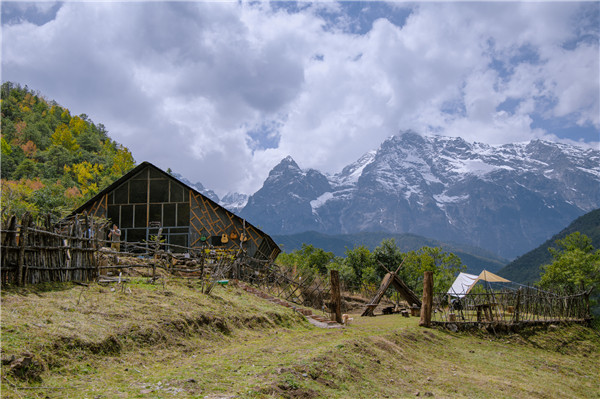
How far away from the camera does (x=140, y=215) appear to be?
28.2m

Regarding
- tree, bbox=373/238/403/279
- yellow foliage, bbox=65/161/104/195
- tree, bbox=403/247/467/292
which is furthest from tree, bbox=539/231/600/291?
Result: yellow foliage, bbox=65/161/104/195

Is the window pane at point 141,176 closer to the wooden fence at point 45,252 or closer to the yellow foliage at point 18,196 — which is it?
the yellow foliage at point 18,196

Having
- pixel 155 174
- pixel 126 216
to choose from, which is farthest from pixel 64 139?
pixel 126 216

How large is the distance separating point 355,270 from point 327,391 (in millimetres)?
40386

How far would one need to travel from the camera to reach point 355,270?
48.0 meters

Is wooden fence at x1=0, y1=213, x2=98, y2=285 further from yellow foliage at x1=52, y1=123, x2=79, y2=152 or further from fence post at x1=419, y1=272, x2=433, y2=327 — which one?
yellow foliage at x1=52, y1=123, x2=79, y2=152

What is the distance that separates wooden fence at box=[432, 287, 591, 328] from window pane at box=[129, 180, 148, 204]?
18514 millimetres

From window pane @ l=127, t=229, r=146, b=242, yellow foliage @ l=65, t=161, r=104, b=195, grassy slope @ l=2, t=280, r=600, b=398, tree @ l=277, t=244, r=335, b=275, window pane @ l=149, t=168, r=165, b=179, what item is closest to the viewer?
grassy slope @ l=2, t=280, r=600, b=398

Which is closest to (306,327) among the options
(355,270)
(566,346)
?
(566,346)

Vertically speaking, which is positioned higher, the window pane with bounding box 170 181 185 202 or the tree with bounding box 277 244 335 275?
the window pane with bounding box 170 181 185 202

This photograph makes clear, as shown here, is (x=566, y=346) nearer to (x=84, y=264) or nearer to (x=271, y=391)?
(x=271, y=391)

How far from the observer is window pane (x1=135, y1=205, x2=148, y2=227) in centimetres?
2805

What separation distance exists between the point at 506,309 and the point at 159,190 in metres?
20.9

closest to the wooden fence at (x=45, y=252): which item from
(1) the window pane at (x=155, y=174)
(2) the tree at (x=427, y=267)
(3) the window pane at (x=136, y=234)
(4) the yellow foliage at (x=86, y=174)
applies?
(3) the window pane at (x=136, y=234)
